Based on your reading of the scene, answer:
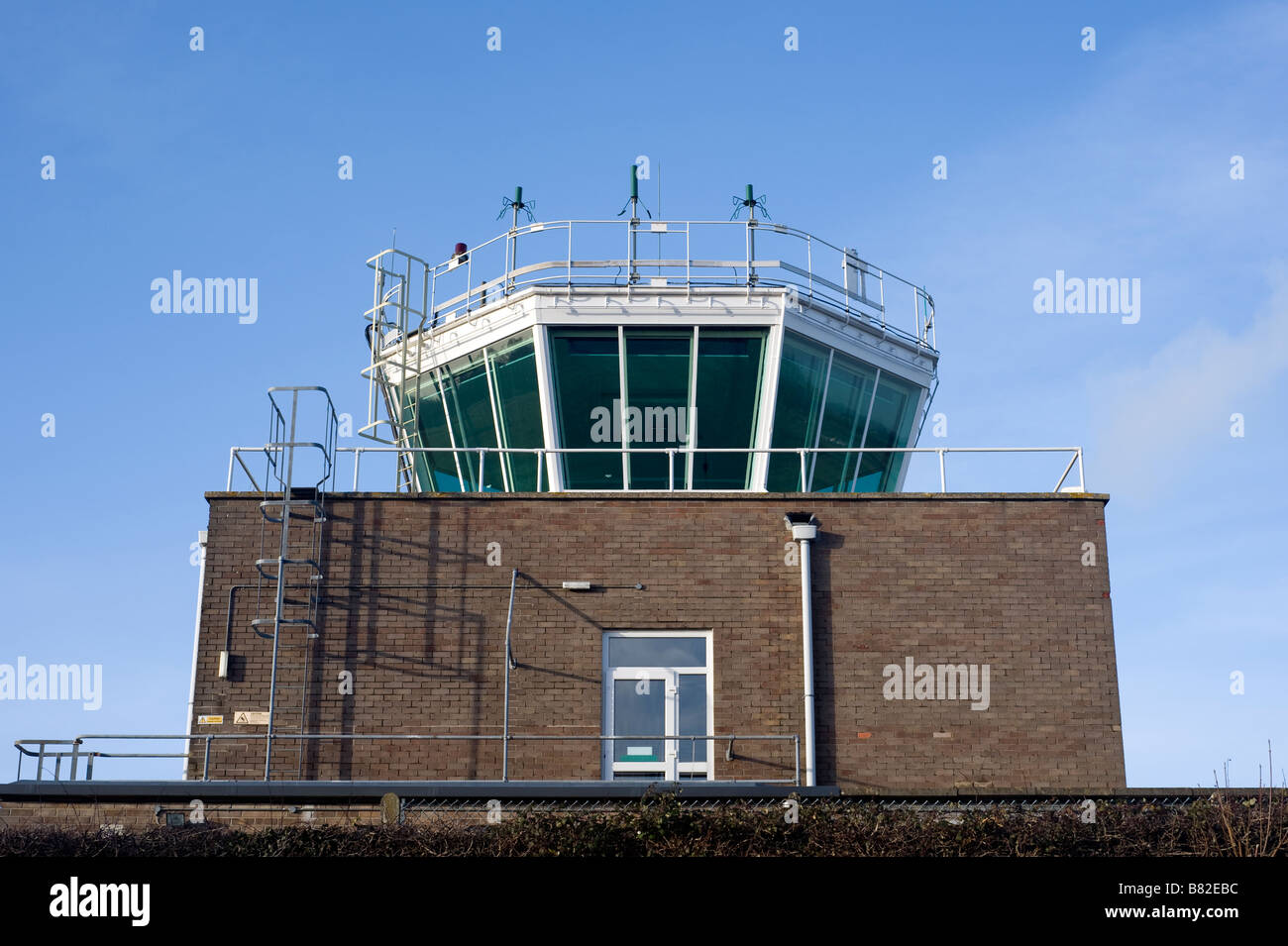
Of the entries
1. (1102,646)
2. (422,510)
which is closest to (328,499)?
(422,510)

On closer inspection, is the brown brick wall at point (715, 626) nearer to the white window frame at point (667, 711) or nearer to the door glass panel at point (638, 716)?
the white window frame at point (667, 711)

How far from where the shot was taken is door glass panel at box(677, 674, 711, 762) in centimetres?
1914

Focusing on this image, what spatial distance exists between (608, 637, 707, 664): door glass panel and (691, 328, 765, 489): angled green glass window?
3.24 metres

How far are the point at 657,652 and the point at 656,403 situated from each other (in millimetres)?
4384

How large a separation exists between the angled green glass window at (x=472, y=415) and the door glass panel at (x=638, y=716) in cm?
465

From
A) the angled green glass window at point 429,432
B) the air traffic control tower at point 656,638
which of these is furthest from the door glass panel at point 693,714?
the angled green glass window at point 429,432

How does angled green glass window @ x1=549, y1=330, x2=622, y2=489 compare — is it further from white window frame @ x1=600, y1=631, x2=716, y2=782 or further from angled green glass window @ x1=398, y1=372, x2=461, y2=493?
white window frame @ x1=600, y1=631, x2=716, y2=782

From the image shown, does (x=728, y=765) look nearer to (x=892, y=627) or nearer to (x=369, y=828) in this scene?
(x=892, y=627)

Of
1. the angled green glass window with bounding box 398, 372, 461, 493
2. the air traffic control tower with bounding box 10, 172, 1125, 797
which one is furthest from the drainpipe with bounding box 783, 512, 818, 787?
the angled green glass window with bounding box 398, 372, 461, 493

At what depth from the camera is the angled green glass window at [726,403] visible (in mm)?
22266

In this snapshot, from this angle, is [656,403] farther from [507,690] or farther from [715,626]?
[507,690]

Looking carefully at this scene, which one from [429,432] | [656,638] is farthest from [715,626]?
[429,432]

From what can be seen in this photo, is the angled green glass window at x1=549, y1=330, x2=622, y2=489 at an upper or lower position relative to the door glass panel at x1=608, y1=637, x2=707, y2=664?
upper
